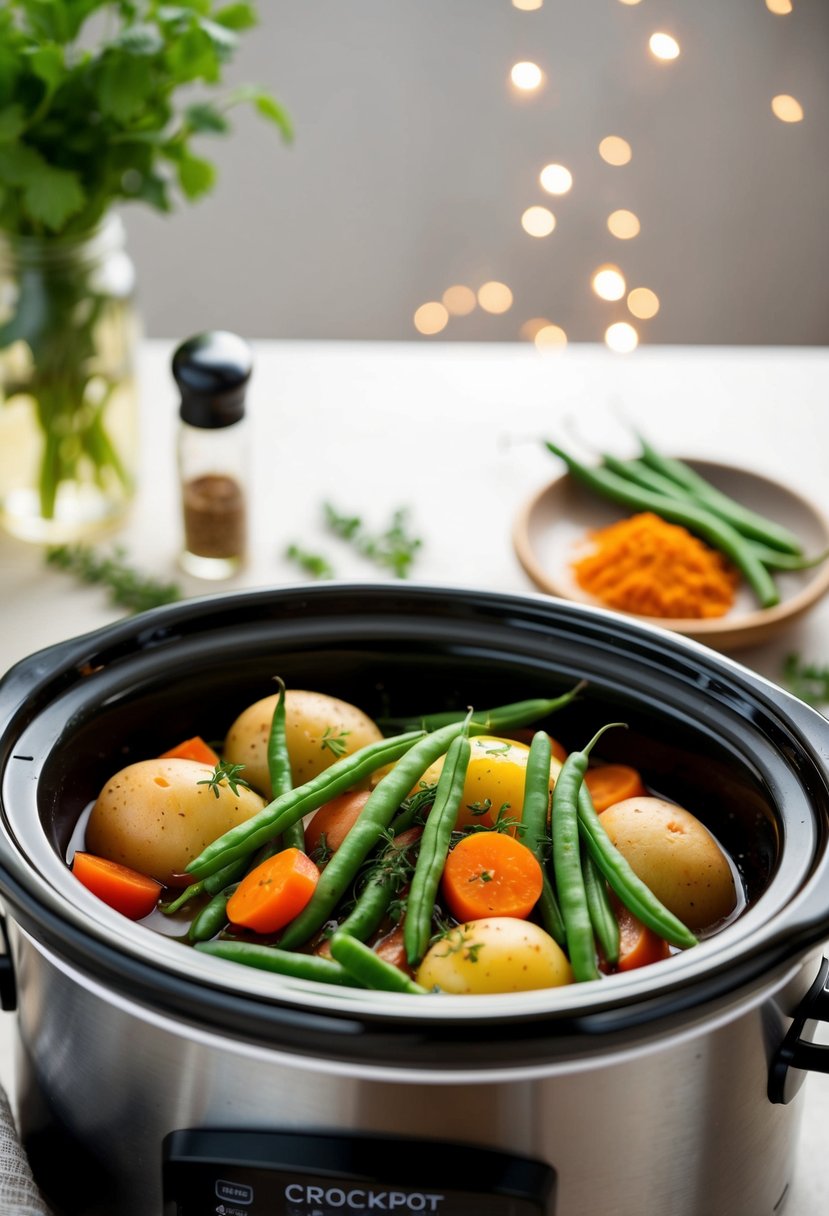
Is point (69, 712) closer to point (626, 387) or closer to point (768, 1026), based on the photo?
point (768, 1026)

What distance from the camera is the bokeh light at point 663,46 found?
3422 mm

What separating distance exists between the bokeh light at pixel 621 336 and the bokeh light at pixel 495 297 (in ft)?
1.00

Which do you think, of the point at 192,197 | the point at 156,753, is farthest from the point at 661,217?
the point at 156,753

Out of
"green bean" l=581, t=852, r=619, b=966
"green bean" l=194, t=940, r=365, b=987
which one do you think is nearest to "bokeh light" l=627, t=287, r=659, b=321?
"green bean" l=581, t=852, r=619, b=966

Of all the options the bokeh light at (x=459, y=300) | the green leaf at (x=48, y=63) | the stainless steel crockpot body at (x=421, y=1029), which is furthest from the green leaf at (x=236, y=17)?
the bokeh light at (x=459, y=300)

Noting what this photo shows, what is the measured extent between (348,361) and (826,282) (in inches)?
76.1

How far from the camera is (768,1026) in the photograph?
34.0 inches

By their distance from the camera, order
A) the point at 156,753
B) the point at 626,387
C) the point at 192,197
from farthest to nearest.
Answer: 1. the point at 626,387
2. the point at 192,197
3. the point at 156,753

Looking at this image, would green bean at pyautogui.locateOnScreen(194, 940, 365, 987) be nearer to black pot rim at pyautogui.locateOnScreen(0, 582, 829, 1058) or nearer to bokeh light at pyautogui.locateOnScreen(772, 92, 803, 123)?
black pot rim at pyautogui.locateOnScreen(0, 582, 829, 1058)

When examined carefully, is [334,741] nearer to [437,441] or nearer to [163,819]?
[163,819]

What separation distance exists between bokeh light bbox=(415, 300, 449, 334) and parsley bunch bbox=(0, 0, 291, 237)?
209 cm

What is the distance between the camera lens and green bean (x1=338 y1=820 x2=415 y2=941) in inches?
35.6

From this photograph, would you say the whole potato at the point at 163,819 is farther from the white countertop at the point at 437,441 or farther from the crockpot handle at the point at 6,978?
the white countertop at the point at 437,441

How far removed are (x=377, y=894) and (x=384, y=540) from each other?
111 centimetres
